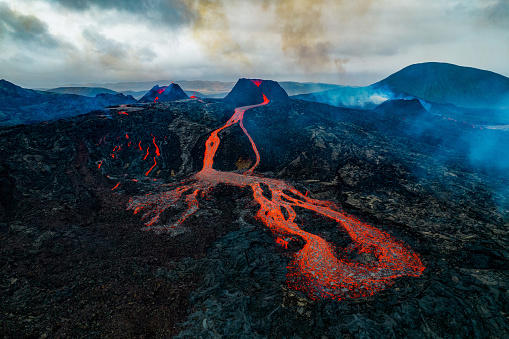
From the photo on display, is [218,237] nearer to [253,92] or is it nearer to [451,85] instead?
[253,92]

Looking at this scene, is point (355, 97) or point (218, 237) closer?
point (218, 237)

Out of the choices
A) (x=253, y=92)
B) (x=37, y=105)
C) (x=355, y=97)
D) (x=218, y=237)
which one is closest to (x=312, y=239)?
(x=218, y=237)

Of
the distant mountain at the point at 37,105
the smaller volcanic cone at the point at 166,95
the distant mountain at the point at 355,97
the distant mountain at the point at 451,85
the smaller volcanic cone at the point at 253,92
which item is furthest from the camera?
the distant mountain at the point at 451,85

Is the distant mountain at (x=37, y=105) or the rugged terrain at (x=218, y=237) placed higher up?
the distant mountain at (x=37, y=105)

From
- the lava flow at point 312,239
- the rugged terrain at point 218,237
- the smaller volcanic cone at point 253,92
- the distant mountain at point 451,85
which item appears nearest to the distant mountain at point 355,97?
the distant mountain at point 451,85

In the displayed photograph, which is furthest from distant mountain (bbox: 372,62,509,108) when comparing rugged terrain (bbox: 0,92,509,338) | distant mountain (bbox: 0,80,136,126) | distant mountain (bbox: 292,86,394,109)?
distant mountain (bbox: 0,80,136,126)

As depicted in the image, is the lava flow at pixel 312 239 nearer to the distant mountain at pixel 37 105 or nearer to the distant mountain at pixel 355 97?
the distant mountain at pixel 37 105
